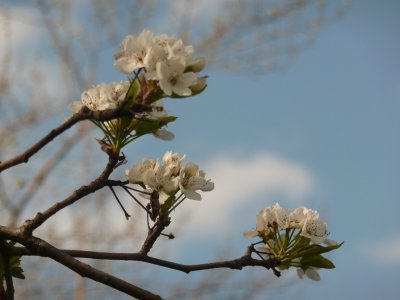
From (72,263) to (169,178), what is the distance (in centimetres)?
23

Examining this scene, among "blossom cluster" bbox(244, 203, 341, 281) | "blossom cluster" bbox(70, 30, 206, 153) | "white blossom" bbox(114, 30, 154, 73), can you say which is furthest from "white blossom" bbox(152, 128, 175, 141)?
"blossom cluster" bbox(244, 203, 341, 281)

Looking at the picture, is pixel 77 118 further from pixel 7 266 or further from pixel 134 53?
pixel 7 266

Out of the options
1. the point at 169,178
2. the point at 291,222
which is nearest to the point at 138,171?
the point at 169,178

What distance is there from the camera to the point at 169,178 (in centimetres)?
98

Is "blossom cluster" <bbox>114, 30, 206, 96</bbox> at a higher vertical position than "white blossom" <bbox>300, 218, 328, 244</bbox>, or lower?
higher

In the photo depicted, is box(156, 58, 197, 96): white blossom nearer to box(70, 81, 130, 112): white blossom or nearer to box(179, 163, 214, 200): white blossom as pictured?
box(70, 81, 130, 112): white blossom

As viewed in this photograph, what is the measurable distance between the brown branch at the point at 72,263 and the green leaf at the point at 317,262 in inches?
12.0

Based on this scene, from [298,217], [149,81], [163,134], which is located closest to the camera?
[149,81]

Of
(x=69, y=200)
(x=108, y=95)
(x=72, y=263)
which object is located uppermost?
(x=108, y=95)

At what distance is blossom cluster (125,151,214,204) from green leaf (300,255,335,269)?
188 millimetres

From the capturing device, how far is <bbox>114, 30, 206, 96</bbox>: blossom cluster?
771 millimetres

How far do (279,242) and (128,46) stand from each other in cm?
41

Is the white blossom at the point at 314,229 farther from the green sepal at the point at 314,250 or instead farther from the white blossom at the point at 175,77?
the white blossom at the point at 175,77

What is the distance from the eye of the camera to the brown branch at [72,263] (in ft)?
2.55
